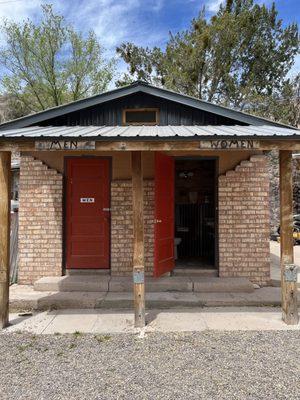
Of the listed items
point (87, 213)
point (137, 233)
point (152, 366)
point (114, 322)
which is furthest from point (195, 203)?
point (152, 366)

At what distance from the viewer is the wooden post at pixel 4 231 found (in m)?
4.87

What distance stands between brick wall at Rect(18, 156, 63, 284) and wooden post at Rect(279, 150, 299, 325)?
4198 mm

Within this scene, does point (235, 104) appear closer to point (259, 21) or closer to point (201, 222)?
point (259, 21)

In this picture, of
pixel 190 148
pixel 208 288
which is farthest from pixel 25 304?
pixel 190 148

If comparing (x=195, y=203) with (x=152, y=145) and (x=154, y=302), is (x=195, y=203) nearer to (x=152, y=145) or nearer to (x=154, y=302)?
(x=154, y=302)

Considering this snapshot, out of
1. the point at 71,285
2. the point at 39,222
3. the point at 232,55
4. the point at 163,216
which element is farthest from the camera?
the point at 232,55

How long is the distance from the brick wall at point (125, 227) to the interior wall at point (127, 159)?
209 millimetres

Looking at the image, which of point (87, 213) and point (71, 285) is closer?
point (71, 285)

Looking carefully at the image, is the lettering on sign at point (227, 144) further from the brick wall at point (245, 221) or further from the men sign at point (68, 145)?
the brick wall at point (245, 221)

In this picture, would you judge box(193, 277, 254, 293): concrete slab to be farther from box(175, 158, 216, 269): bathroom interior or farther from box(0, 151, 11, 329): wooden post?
box(175, 158, 216, 269): bathroom interior

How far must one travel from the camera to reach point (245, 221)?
22.1ft

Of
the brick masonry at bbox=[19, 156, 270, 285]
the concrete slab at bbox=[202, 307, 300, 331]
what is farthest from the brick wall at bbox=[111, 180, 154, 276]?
the concrete slab at bbox=[202, 307, 300, 331]

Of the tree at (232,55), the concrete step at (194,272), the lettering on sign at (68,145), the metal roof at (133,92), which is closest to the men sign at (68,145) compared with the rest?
the lettering on sign at (68,145)

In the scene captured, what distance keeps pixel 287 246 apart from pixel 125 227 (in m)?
3.12
